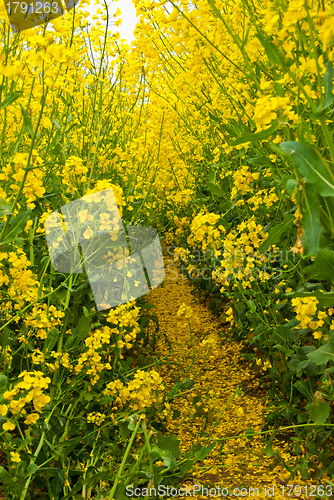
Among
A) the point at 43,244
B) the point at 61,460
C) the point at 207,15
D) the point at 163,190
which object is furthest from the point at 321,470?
the point at 163,190

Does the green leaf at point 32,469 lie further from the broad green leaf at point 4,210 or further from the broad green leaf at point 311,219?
the broad green leaf at point 311,219

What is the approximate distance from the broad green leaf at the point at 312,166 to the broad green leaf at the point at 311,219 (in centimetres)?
3

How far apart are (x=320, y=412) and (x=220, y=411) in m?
0.84

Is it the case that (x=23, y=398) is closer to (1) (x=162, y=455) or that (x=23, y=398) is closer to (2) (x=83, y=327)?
(1) (x=162, y=455)

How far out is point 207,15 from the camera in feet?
6.37

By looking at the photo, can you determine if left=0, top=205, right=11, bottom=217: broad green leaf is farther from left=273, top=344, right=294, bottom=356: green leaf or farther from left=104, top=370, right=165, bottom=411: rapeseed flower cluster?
left=273, top=344, right=294, bottom=356: green leaf

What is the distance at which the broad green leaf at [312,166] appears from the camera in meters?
0.92

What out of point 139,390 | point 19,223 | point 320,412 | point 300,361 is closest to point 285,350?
point 300,361

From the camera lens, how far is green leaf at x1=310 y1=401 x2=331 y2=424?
1653 mm

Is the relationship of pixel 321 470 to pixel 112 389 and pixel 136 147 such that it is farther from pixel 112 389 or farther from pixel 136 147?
pixel 136 147

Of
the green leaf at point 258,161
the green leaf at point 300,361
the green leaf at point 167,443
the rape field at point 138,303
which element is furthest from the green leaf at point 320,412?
the green leaf at point 258,161

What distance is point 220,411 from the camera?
2412 mm

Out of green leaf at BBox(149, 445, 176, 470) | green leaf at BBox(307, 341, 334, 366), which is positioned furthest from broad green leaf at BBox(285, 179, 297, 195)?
green leaf at BBox(149, 445, 176, 470)

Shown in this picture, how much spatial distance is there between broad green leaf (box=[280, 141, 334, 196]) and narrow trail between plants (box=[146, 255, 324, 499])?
114cm
